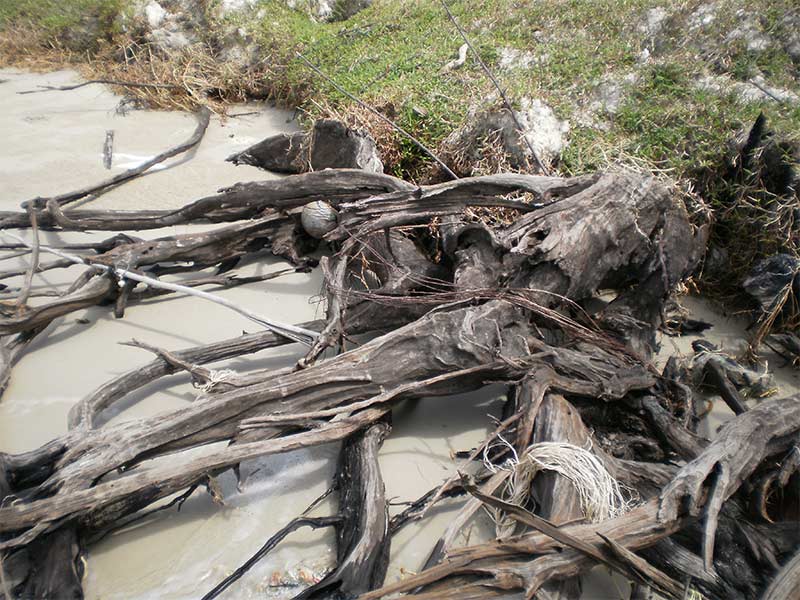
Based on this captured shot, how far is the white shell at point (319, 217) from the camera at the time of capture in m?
3.90

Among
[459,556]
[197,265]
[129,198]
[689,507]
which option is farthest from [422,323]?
[129,198]

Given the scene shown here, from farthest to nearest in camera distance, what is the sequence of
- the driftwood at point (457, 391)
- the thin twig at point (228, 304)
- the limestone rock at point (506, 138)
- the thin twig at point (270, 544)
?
the limestone rock at point (506, 138)
the thin twig at point (228, 304)
the thin twig at point (270, 544)
the driftwood at point (457, 391)

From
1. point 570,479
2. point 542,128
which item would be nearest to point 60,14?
point 542,128

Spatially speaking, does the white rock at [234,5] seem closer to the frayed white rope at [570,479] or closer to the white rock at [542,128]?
the white rock at [542,128]

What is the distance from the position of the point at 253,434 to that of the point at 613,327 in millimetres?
1947

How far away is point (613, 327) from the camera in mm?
3305

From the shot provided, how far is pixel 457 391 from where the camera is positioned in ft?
9.14

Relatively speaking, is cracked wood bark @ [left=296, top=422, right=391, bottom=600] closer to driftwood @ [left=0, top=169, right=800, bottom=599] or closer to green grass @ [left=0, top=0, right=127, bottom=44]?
driftwood @ [left=0, top=169, right=800, bottom=599]

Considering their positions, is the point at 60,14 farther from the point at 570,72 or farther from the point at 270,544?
the point at 270,544

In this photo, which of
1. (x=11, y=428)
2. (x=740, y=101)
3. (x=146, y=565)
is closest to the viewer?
(x=146, y=565)

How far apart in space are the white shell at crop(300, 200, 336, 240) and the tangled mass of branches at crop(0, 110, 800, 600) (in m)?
0.04

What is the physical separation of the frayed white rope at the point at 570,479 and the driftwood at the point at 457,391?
29 mm

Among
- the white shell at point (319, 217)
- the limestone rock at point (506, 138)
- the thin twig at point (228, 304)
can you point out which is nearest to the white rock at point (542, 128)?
the limestone rock at point (506, 138)

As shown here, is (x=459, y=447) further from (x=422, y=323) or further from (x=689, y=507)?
(x=689, y=507)
